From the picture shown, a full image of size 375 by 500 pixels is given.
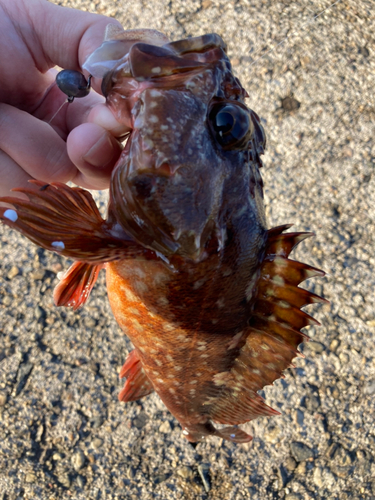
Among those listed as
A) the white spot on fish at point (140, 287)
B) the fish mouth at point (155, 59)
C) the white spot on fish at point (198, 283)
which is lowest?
the white spot on fish at point (140, 287)

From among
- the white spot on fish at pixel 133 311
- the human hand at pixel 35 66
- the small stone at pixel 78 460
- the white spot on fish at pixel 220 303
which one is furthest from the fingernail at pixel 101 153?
the small stone at pixel 78 460

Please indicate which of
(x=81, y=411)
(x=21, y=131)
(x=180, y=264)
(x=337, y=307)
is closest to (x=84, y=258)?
(x=180, y=264)

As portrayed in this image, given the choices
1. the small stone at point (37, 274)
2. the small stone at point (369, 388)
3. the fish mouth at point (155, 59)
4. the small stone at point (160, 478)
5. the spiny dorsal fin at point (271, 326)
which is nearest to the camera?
the fish mouth at point (155, 59)

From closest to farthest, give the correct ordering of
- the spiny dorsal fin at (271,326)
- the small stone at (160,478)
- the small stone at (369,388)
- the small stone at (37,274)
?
the spiny dorsal fin at (271,326)
the small stone at (160,478)
the small stone at (369,388)
the small stone at (37,274)

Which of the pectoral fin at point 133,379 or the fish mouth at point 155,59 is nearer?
the fish mouth at point 155,59

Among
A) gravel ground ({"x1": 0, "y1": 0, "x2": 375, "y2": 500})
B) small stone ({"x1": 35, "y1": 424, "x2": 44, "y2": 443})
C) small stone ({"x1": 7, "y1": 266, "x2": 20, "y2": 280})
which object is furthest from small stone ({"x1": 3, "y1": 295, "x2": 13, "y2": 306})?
small stone ({"x1": 35, "y1": 424, "x2": 44, "y2": 443})

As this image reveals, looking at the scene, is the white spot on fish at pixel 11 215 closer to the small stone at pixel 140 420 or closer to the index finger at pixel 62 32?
the index finger at pixel 62 32

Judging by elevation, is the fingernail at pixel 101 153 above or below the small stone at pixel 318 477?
above

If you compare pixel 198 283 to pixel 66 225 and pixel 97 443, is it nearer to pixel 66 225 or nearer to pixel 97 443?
pixel 66 225
